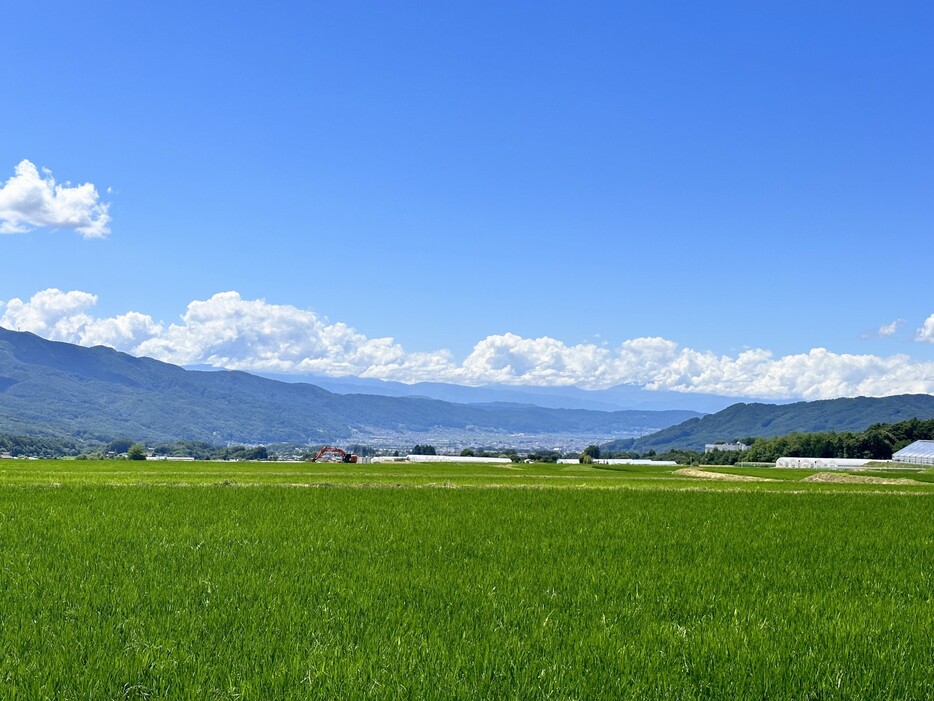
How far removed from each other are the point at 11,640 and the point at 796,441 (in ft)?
622

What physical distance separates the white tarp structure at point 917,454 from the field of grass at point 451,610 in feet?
464

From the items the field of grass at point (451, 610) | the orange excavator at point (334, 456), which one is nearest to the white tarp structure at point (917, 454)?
the orange excavator at point (334, 456)

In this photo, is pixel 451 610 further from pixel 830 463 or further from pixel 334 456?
pixel 830 463

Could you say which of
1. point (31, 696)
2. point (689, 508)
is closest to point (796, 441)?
point (689, 508)

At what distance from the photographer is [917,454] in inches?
5719

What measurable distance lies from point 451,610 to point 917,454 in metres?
161

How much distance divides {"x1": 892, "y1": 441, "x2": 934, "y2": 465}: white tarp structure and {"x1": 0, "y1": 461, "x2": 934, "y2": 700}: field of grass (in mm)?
141538

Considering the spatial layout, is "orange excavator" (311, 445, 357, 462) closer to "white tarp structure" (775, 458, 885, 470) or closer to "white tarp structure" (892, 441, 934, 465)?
"white tarp structure" (775, 458, 885, 470)

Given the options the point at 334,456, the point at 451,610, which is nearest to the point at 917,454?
the point at 334,456

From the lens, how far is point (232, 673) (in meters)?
7.72

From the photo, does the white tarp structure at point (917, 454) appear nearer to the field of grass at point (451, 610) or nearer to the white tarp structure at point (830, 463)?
the white tarp structure at point (830, 463)

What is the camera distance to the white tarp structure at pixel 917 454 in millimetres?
141375

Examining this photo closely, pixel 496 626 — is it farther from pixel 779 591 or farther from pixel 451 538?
pixel 451 538

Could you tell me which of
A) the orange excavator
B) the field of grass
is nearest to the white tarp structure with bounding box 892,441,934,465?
the orange excavator
